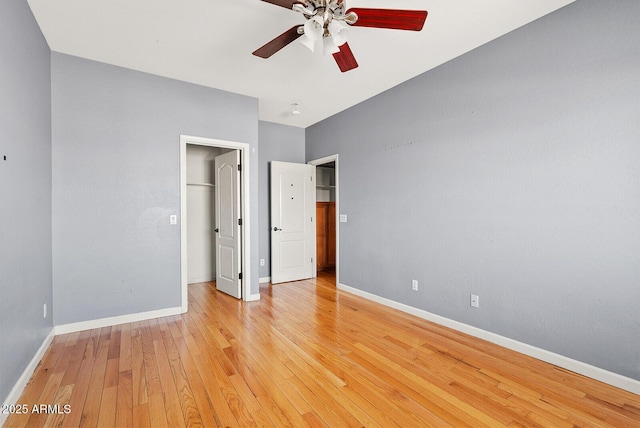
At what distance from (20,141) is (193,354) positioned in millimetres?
2079

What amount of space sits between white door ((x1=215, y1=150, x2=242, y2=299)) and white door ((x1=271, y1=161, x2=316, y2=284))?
84 centimetres

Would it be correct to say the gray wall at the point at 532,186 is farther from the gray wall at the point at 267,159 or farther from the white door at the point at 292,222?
the gray wall at the point at 267,159

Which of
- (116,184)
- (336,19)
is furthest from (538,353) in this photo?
(116,184)

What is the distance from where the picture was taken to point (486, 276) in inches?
111

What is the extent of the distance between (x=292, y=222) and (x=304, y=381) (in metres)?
3.19

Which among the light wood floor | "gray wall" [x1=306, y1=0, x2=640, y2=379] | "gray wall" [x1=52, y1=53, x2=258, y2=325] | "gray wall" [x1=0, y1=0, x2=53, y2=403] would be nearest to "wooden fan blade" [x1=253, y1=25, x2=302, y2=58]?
"gray wall" [x1=0, y1=0, x2=53, y2=403]

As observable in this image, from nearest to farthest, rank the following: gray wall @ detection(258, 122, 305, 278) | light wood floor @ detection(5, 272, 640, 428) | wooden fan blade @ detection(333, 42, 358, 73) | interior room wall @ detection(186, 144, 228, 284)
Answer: light wood floor @ detection(5, 272, 640, 428) → wooden fan blade @ detection(333, 42, 358, 73) → interior room wall @ detection(186, 144, 228, 284) → gray wall @ detection(258, 122, 305, 278)

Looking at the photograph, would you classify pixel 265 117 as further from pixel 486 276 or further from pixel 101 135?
pixel 486 276

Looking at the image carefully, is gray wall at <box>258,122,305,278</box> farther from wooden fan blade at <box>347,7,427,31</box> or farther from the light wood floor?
wooden fan blade at <box>347,7,427,31</box>

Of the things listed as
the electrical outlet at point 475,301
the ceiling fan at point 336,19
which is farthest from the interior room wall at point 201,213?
the electrical outlet at point 475,301

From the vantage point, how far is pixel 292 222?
511 centimetres

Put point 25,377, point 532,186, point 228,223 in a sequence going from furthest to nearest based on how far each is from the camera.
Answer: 1. point 228,223
2. point 532,186
3. point 25,377

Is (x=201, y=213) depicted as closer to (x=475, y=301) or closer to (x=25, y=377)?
(x=25, y=377)

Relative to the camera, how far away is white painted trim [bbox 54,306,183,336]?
2948 mm
